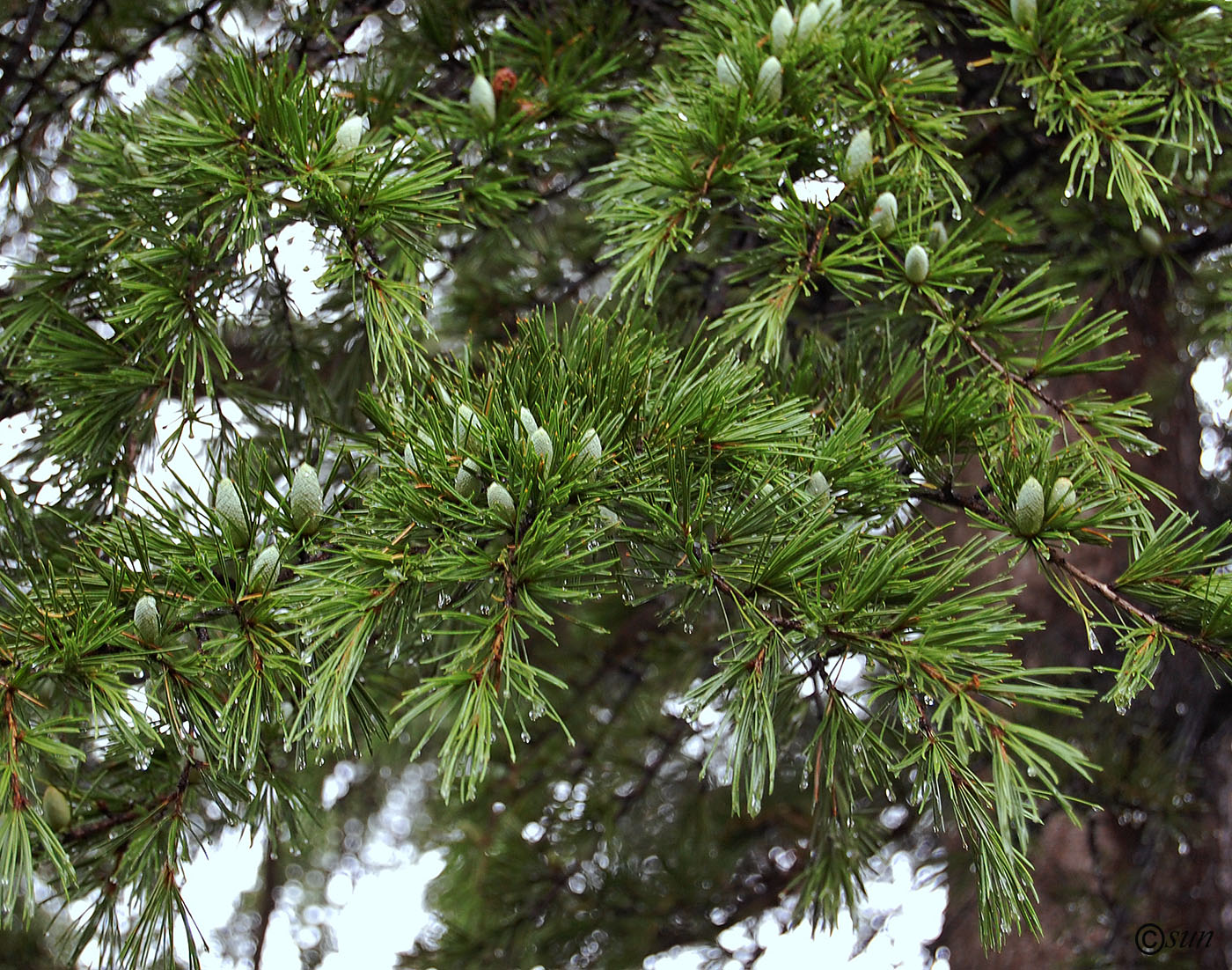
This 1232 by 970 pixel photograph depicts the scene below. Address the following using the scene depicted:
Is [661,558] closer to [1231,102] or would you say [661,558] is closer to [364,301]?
[364,301]

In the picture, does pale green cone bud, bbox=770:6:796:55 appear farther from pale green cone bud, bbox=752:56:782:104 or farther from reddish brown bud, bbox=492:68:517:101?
reddish brown bud, bbox=492:68:517:101

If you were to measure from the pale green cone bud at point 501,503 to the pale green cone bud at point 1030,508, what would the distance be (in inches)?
14.2

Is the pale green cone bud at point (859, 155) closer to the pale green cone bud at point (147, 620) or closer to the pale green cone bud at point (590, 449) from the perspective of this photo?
the pale green cone bud at point (590, 449)

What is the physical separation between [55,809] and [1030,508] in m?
0.81

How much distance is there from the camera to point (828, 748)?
712 mm

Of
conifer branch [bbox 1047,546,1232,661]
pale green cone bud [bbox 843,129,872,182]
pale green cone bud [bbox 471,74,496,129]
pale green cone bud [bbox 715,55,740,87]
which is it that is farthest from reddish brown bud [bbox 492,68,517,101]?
conifer branch [bbox 1047,546,1232,661]

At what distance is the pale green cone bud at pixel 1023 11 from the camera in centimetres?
95

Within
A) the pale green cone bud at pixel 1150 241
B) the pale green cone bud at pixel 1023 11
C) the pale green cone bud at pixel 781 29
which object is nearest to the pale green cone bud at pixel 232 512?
the pale green cone bud at pixel 781 29

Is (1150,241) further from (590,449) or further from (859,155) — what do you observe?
(590,449)

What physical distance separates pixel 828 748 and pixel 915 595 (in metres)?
0.12

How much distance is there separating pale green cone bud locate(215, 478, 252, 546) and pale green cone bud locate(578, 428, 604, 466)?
0.84 ft

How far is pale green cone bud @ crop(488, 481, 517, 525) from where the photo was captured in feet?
2.08

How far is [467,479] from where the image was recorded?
2.15 feet

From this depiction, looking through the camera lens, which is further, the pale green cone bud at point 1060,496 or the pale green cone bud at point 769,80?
the pale green cone bud at point 769,80
